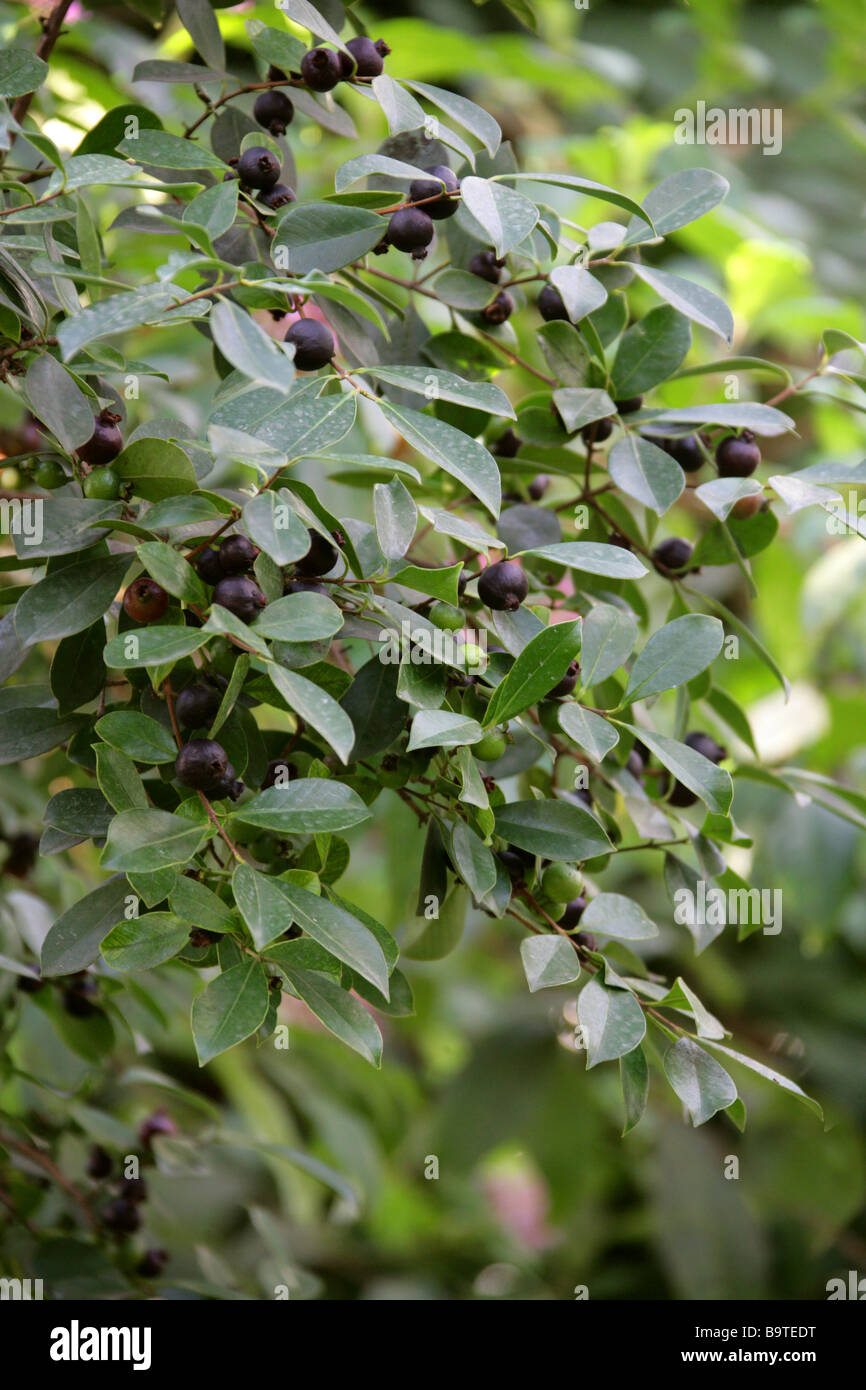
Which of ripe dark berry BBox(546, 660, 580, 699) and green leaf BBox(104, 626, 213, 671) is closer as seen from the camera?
green leaf BBox(104, 626, 213, 671)

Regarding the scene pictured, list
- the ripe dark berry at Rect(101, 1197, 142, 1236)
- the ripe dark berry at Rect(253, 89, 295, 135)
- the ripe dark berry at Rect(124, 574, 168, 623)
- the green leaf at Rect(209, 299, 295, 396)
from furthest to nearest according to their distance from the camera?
the ripe dark berry at Rect(101, 1197, 142, 1236) < the ripe dark berry at Rect(253, 89, 295, 135) < the ripe dark berry at Rect(124, 574, 168, 623) < the green leaf at Rect(209, 299, 295, 396)

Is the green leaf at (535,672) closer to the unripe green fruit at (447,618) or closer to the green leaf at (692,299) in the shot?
the unripe green fruit at (447,618)

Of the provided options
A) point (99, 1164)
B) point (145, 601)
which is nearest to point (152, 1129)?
point (99, 1164)

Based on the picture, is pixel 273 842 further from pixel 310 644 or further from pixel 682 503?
pixel 682 503

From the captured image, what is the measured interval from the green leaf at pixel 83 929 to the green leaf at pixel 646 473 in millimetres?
262

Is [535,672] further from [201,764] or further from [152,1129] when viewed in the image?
[152,1129]

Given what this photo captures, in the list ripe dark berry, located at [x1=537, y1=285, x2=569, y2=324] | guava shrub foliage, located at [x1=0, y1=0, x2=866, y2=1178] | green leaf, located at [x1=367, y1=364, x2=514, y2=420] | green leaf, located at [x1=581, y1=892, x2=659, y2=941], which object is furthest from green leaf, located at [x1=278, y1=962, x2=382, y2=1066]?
ripe dark berry, located at [x1=537, y1=285, x2=569, y2=324]

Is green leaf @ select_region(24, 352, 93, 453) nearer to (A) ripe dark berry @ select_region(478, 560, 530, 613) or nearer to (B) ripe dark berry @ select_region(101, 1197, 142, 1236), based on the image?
(A) ripe dark berry @ select_region(478, 560, 530, 613)

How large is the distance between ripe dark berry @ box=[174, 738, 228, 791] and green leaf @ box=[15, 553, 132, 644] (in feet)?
0.20

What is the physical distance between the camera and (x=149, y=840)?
0.41m

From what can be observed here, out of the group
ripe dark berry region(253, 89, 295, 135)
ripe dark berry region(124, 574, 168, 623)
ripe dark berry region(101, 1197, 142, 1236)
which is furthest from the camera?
ripe dark berry region(101, 1197, 142, 1236)

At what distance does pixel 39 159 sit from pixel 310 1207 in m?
1.10

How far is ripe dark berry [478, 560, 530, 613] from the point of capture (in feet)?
1.54

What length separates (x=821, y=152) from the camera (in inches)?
84.4
